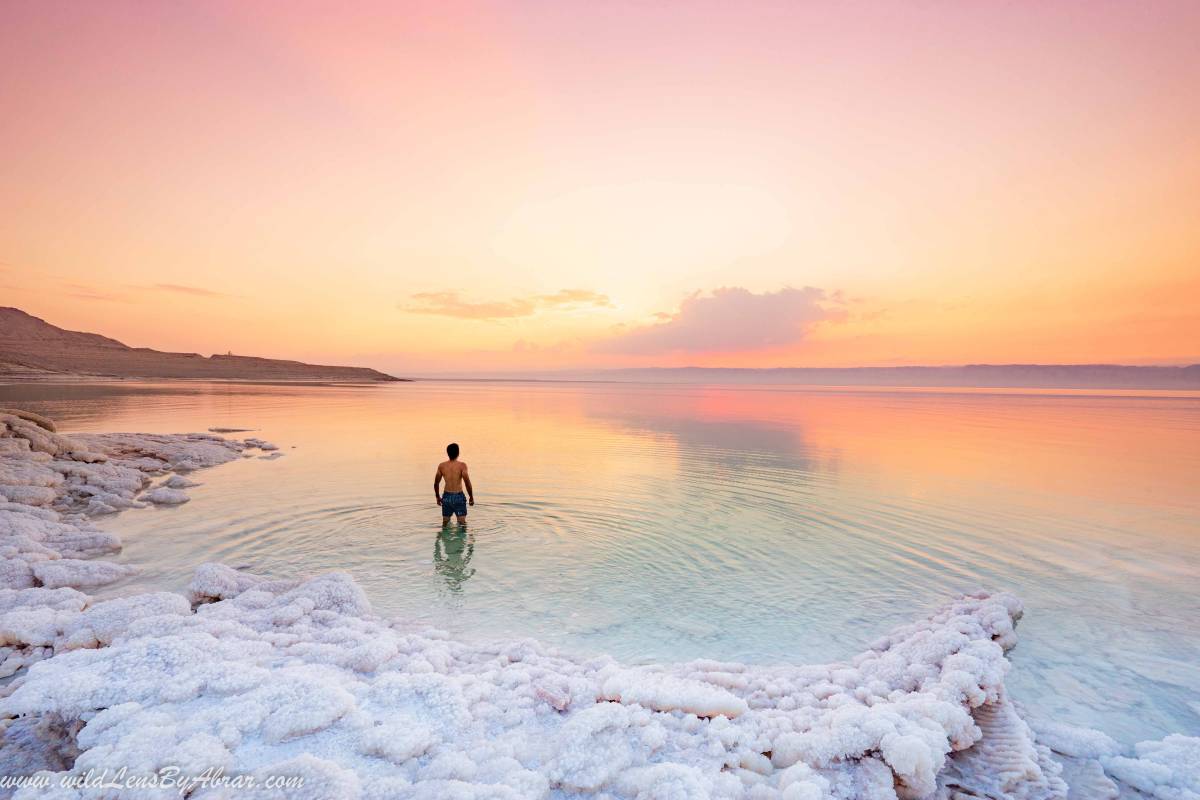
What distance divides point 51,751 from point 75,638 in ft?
6.62

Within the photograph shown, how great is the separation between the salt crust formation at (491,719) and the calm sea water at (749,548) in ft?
3.19

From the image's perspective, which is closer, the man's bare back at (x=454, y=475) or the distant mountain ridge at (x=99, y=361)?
the man's bare back at (x=454, y=475)

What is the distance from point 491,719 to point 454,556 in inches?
206

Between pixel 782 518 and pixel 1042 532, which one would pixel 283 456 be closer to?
pixel 782 518

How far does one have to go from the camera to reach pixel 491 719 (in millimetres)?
4441

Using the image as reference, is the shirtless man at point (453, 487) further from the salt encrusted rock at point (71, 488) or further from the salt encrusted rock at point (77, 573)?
the salt encrusted rock at point (71, 488)

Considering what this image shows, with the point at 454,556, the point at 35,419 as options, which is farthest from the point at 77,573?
the point at 35,419

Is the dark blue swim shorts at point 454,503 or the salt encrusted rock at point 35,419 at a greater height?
the salt encrusted rock at point 35,419

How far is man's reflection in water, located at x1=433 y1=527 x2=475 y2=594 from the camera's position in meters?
8.41

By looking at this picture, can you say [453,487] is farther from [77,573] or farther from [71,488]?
[71,488]

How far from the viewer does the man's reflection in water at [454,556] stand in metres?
8.41

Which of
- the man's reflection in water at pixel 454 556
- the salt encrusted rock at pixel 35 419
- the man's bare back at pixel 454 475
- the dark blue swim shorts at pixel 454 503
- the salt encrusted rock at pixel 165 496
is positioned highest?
the salt encrusted rock at pixel 35 419

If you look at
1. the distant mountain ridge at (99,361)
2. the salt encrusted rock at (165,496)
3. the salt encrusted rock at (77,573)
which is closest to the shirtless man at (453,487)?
the salt encrusted rock at (77,573)

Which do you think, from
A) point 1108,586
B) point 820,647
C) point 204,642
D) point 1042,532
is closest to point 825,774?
point 820,647
